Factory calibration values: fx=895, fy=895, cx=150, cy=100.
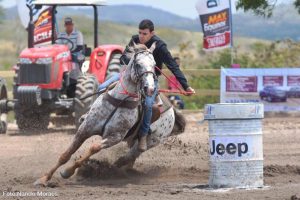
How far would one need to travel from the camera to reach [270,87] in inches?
822

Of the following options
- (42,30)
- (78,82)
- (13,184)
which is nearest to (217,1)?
(42,30)

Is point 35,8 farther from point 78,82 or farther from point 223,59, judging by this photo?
point 223,59

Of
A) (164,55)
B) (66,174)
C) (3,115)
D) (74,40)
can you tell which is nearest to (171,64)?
(164,55)

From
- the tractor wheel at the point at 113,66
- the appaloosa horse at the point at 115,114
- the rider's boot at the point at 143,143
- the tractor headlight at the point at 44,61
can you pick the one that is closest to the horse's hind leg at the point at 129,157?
the rider's boot at the point at 143,143

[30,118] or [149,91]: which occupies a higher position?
[149,91]

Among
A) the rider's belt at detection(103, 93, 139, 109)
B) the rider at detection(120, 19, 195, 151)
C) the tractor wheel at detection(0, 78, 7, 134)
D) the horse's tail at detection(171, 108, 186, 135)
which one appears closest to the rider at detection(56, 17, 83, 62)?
the tractor wheel at detection(0, 78, 7, 134)

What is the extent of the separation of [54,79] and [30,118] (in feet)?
3.64

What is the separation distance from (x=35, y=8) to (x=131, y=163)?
29.7ft

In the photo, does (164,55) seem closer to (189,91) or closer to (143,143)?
(189,91)

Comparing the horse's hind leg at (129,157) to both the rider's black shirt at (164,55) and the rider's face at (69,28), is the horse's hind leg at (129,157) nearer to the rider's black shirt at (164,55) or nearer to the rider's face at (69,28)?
the rider's black shirt at (164,55)

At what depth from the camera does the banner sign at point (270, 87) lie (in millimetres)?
20844

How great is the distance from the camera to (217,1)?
23.1 metres

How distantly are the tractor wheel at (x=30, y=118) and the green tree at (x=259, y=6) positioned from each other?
5809 mm

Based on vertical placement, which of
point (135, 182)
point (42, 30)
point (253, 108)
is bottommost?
point (135, 182)
